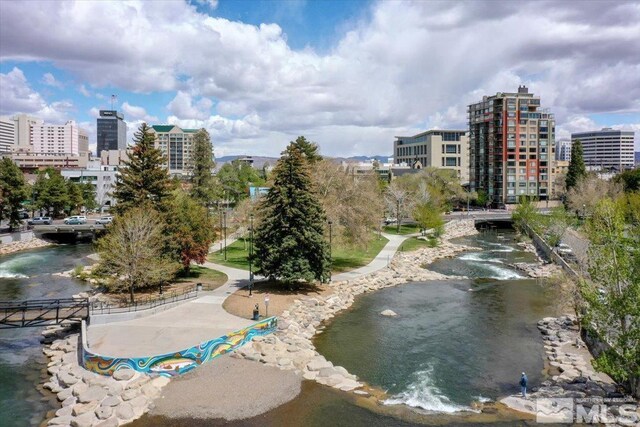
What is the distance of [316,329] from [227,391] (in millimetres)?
11470

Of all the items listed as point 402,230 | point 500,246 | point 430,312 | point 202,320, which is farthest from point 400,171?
point 202,320

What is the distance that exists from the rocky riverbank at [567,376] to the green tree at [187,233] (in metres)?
27.9

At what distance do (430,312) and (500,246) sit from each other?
42717 mm

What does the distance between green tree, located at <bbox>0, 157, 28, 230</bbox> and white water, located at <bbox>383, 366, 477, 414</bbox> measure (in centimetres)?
7196

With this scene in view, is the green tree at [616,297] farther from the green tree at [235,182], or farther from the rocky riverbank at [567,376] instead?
the green tree at [235,182]

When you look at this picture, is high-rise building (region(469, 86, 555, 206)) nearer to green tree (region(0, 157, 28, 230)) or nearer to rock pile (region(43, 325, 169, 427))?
green tree (region(0, 157, 28, 230))

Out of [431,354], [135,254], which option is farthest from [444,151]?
[431,354]

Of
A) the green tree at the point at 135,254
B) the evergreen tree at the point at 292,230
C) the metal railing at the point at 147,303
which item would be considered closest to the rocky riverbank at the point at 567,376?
the evergreen tree at the point at 292,230

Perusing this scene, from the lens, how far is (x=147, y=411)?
77.2ft

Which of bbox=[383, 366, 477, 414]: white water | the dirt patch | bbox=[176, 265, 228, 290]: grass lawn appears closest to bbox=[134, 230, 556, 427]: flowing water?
bbox=[383, 366, 477, 414]: white water

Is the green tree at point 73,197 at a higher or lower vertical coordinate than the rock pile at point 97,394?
higher

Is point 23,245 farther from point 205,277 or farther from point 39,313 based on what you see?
point 39,313

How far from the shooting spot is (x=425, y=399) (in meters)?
25.0

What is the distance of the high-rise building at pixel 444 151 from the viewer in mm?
149875
